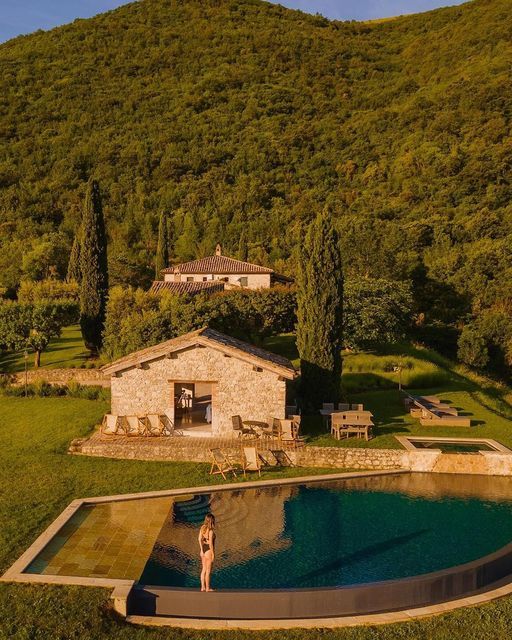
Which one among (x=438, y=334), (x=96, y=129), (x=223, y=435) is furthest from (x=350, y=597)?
(x=96, y=129)

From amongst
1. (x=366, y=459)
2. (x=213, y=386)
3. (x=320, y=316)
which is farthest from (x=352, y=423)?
(x=320, y=316)

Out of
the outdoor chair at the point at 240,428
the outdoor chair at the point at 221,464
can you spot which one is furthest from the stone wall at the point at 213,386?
the outdoor chair at the point at 221,464

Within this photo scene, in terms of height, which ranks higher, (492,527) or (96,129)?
(96,129)

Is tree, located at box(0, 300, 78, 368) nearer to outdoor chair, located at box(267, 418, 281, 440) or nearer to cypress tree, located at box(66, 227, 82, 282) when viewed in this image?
outdoor chair, located at box(267, 418, 281, 440)

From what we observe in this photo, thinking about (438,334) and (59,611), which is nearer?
(59,611)

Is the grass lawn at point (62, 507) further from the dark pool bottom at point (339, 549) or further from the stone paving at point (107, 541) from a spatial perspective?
the stone paving at point (107, 541)

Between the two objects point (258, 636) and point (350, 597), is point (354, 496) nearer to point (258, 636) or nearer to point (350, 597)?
point (350, 597)

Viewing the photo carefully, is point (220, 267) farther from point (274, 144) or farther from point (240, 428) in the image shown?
point (274, 144)
